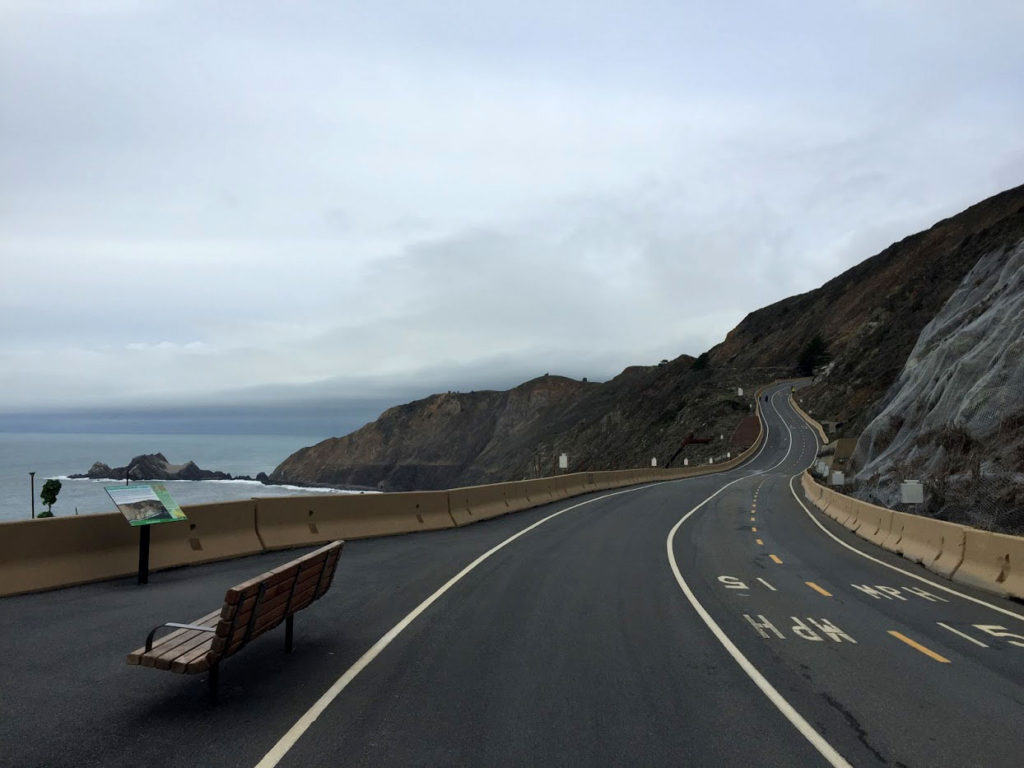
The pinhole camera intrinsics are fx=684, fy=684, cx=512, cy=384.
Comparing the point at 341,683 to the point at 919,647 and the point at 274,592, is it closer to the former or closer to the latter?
the point at 274,592

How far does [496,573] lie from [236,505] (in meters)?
5.23

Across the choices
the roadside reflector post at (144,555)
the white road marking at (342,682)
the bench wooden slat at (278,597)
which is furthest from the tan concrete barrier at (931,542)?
the roadside reflector post at (144,555)

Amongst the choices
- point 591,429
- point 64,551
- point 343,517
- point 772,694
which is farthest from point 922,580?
point 591,429

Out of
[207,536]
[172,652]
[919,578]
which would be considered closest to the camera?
[172,652]

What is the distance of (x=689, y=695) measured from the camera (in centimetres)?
592

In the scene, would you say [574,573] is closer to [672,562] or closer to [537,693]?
[672,562]

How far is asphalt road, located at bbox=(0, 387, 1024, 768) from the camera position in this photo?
4828mm

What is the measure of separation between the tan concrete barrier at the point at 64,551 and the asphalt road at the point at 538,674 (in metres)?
0.39

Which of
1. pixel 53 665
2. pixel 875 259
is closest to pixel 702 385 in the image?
pixel 875 259

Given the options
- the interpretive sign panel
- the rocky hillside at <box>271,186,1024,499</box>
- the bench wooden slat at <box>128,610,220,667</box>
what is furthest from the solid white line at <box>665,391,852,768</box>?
the rocky hillside at <box>271,186,1024,499</box>

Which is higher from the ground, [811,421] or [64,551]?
[811,421]

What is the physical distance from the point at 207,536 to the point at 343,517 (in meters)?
3.63

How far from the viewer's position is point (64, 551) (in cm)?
988

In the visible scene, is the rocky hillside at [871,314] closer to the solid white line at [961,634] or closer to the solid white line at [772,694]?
the solid white line at [961,634]
